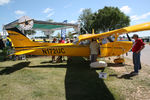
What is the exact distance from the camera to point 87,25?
4759 cm

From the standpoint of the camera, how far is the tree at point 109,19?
3888 centimetres

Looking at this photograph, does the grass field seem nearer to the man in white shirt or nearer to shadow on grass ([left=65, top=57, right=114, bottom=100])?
shadow on grass ([left=65, top=57, right=114, bottom=100])

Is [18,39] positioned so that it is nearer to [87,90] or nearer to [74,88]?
[74,88]

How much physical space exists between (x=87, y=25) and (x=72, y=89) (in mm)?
45515

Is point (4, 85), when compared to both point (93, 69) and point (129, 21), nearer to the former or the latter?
point (93, 69)

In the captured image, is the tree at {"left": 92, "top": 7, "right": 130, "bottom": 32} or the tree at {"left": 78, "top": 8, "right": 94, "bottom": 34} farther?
the tree at {"left": 78, "top": 8, "right": 94, "bottom": 34}

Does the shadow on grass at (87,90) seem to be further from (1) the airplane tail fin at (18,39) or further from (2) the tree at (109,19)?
(2) the tree at (109,19)

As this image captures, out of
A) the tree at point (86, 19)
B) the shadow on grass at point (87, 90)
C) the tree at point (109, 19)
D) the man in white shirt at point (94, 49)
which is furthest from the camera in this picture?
the tree at point (86, 19)

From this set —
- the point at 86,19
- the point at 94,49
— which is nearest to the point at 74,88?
the point at 94,49

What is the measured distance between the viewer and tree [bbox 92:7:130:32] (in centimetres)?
3888

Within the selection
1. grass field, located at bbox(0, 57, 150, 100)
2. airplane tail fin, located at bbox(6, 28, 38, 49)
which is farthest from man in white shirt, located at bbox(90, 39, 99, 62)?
airplane tail fin, located at bbox(6, 28, 38, 49)

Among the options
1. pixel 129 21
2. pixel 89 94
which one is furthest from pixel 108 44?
pixel 129 21

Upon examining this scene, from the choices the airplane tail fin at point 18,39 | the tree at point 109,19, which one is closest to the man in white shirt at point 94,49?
the airplane tail fin at point 18,39

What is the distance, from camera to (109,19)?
3922 centimetres
